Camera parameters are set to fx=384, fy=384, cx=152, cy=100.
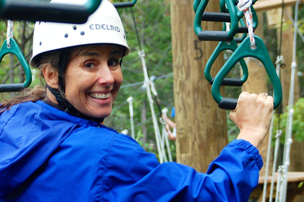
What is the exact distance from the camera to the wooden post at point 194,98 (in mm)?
2547

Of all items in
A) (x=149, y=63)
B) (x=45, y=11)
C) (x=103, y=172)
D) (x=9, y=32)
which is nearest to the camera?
(x=45, y=11)

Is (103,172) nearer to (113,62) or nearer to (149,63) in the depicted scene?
(113,62)

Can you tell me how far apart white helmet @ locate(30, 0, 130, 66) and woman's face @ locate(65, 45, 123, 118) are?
0.14ft

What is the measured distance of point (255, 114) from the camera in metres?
1.41

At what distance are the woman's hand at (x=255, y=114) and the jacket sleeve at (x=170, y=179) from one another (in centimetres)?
7

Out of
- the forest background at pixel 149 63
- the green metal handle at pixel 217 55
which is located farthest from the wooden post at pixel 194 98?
the forest background at pixel 149 63

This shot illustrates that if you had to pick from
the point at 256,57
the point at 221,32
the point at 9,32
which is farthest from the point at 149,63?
the point at 256,57

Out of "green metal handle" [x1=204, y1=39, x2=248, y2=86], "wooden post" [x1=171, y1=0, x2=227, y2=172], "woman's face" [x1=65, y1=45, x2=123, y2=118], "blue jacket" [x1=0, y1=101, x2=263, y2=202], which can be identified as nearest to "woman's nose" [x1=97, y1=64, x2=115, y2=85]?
"woman's face" [x1=65, y1=45, x2=123, y2=118]

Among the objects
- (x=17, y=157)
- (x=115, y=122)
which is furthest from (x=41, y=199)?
(x=115, y=122)

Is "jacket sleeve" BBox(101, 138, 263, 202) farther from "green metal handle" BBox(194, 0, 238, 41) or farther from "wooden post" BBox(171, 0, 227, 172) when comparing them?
"wooden post" BBox(171, 0, 227, 172)

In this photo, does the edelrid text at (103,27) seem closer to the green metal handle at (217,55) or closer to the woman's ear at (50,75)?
the woman's ear at (50,75)

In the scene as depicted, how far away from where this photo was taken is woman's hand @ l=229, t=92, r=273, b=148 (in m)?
1.40

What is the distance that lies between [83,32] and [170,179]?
27.5 inches

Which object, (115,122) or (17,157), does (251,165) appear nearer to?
(17,157)
